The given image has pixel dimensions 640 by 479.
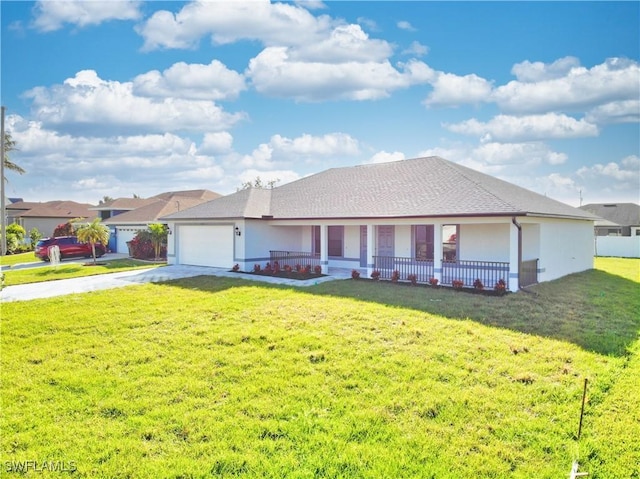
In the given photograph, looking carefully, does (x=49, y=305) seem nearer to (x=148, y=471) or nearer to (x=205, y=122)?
(x=148, y=471)

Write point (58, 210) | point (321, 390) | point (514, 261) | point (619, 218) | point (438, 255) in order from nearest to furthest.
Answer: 1. point (321, 390)
2. point (514, 261)
3. point (438, 255)
4. point (619, 218)
5. point (58, 210)

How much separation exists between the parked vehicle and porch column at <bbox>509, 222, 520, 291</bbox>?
25.7 meters

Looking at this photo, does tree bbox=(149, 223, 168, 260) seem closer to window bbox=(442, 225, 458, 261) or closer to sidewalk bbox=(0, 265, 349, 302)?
sidewalk bbox=(0, 265, 349, 302)

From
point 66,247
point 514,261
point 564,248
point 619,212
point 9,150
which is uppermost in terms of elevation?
point 9,150

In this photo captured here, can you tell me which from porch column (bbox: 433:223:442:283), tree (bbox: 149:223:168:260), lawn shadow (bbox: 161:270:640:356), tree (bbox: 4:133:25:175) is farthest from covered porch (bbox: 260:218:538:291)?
tree (bbox: 4:133:25:175)

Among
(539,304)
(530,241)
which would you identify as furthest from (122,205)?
(539,304)

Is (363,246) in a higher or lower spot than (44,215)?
lower

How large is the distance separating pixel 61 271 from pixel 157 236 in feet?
21.2

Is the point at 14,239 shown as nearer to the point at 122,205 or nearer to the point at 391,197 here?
the point at 122,205

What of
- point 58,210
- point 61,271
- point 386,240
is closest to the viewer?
point 386,240

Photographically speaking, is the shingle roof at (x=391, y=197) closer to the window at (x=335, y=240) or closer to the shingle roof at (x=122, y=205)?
the window at (x=335, y=240)

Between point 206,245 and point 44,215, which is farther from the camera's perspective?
point 44,215

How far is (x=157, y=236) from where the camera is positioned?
84.7 feet

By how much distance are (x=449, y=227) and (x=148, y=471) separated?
16.1 metres
